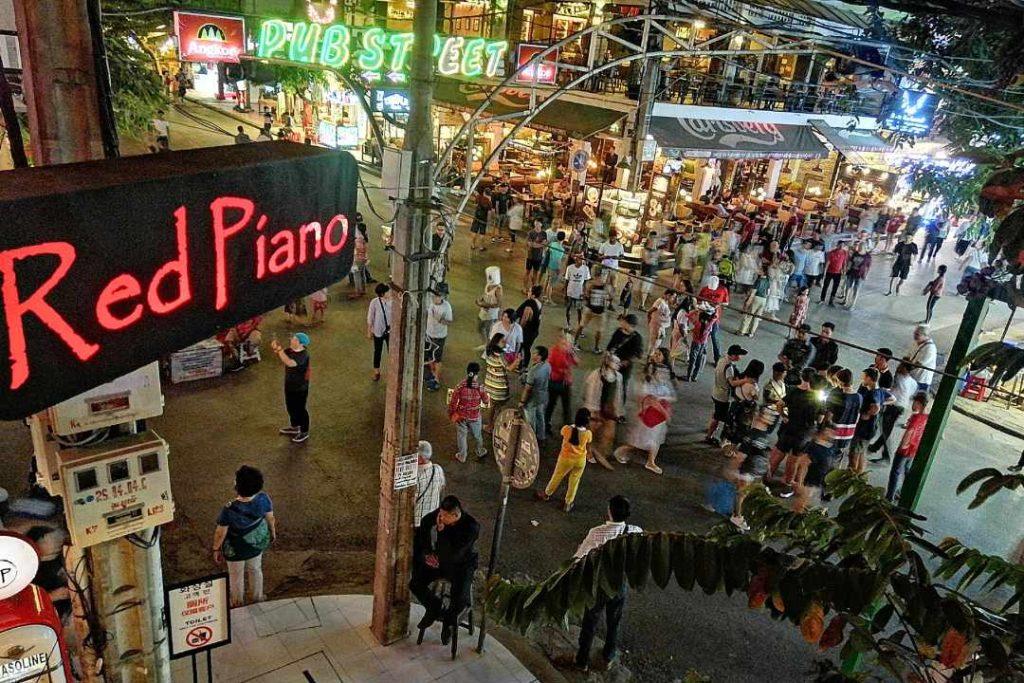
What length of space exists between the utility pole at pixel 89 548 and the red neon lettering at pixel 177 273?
1.22 m

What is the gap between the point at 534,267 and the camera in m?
16.2

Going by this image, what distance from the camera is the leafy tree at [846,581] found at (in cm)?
291

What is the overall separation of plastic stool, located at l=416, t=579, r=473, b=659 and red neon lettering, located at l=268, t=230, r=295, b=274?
454 cm

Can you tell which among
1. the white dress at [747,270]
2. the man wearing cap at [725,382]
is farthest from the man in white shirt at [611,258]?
the man wearing cap at [725,382]

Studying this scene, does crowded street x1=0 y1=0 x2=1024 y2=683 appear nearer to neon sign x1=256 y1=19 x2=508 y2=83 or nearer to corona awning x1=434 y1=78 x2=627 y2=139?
neon sign x1=256 y1=19 x2=508 y2=83

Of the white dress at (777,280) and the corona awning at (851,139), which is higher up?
the corona awning at (851,139)

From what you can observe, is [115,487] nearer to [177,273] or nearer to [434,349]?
[177,273]

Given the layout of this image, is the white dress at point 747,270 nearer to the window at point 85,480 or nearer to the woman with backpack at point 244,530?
the woman with backpack at point 244,530

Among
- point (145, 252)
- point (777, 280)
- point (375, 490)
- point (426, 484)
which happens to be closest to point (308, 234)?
point (145, 252)

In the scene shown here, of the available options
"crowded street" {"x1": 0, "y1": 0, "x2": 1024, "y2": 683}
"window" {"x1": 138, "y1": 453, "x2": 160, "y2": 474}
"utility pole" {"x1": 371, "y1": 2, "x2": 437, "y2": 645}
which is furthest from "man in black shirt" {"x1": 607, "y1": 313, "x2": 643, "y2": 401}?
"window" {"x1": 138, "y1": 453, "x2": 160, "y2": 474}

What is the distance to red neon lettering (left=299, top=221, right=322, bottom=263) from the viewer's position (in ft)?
9.17

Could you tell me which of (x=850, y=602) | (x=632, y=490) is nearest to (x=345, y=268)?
(x=850, y=602)

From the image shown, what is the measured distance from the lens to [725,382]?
10281mm

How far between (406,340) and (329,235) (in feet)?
9.29
